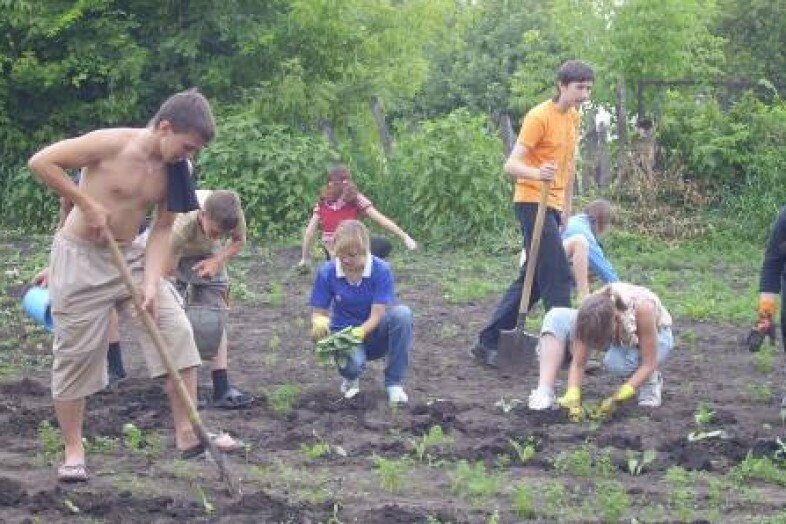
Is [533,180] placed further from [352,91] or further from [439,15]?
[439,15]

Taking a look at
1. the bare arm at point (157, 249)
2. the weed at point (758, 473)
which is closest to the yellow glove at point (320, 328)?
the bare arm at point (157, 249)

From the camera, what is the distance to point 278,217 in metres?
17.8

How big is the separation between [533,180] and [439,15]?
12.4 meters

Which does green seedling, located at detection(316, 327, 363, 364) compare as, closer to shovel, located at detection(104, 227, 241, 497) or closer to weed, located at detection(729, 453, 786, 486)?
shovel, located at detection(104, 227, 241, 497)

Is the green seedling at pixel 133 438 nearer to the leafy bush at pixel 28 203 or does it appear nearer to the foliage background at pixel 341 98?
the foliage background at pixel 341 98

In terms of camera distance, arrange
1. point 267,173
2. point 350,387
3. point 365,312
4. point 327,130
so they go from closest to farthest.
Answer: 1. point 365,312
2. point 350,387
3. point 267,173
4. point 327,130

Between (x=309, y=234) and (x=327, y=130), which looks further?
(x=327, y=130)

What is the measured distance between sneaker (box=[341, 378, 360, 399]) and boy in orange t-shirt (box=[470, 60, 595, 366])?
4.63 ft

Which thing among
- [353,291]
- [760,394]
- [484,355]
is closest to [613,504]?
[353,291]

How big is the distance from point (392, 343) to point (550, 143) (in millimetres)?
1942

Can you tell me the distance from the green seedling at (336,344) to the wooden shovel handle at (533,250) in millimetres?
1675

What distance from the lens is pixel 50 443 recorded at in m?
7.21

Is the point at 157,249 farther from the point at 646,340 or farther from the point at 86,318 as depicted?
the point at 646,340

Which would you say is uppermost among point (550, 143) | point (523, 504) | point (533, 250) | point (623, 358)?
point (550, 143)
